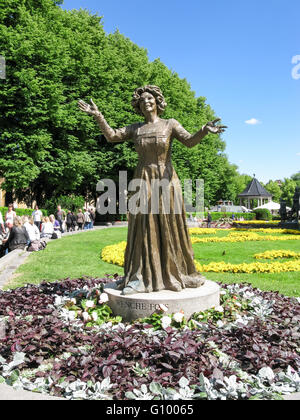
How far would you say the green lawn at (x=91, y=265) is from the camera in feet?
26.5

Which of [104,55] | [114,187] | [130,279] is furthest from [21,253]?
[104,55]

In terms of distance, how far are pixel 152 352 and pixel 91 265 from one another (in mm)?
6900

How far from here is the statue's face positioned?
199 inches

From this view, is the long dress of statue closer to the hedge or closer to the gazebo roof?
the hedge

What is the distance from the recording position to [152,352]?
3814mm

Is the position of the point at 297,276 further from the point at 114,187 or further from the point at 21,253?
the point at 114,187

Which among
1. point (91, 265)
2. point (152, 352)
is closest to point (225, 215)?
point (91, 265)

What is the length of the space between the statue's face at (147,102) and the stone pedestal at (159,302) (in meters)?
2.54

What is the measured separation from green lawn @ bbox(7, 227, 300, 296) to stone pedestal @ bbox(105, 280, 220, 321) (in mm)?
2904

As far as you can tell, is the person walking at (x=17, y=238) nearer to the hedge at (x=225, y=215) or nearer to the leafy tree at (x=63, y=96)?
the leafy tree at (x=63, y=96)

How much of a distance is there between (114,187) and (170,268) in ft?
78.0

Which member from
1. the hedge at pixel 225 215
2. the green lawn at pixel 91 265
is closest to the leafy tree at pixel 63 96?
the green lawn at pixel 91 265

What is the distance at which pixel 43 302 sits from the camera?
18.4 feet

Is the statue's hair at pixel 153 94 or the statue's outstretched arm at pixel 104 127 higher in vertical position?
the statue's hair at pixel 153 94
